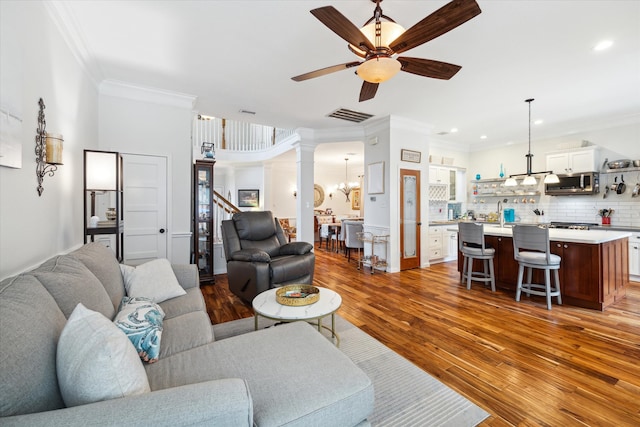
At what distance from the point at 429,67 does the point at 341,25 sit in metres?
0.90

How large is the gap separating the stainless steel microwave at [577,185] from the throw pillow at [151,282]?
6.52 metres

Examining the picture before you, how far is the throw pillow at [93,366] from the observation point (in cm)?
89

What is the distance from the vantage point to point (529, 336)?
102 inches

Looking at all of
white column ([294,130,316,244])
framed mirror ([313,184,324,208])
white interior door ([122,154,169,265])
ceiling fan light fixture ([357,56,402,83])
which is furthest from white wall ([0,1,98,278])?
framed mirror ([313,184,324,208])

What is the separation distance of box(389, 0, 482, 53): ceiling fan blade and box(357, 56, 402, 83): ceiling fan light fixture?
136 mm

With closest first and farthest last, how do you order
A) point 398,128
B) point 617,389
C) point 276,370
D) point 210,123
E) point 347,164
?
point 276,370 → point 617,389 → point 398,128 → point 210,123 → point 347,164

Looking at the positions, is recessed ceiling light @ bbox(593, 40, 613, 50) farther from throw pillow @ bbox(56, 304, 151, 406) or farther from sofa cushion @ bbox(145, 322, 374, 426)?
throw pillow @ bbox(56, 304, 151, 406)

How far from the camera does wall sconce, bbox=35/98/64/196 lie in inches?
77.1

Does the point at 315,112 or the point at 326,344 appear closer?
the point at 326,344

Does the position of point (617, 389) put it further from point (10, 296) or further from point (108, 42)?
point (108, 42)

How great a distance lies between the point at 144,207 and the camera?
386cm

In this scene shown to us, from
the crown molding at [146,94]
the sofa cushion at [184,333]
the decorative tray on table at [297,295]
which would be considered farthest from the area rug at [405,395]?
the crown molding at [146,94]

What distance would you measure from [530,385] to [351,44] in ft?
8.77

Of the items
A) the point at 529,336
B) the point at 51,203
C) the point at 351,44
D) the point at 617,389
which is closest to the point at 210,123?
the point at 51,203
